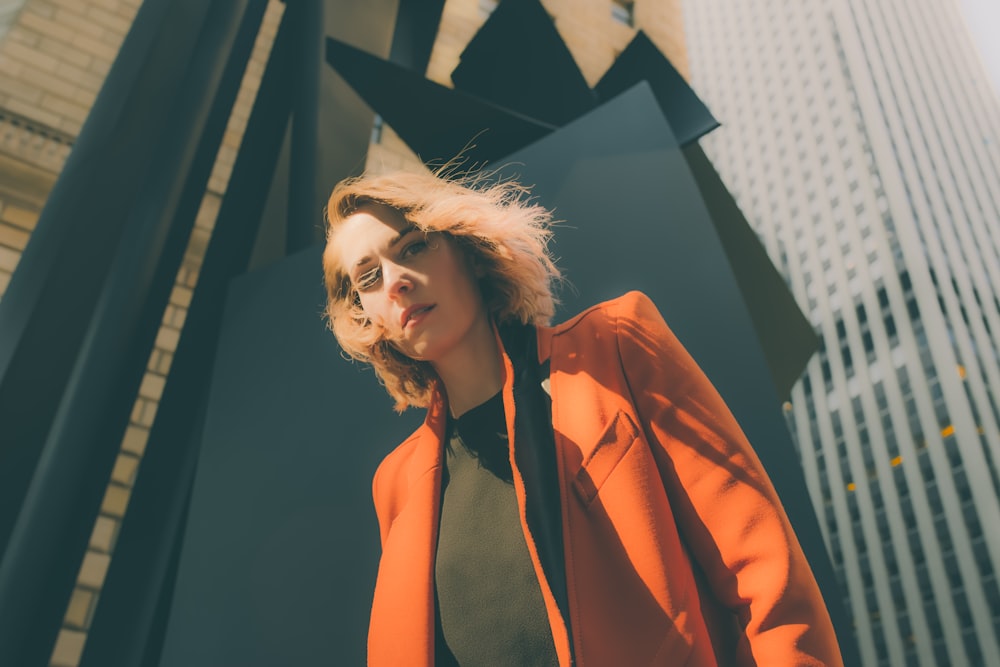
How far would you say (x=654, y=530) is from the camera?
4.27 feet

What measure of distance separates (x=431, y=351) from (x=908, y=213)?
60.4 meters

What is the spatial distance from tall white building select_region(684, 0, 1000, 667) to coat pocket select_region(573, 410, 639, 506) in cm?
4506

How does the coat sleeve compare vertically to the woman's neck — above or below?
below

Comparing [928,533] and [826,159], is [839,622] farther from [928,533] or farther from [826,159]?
[826,159]

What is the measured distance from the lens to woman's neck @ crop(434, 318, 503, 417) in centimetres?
177

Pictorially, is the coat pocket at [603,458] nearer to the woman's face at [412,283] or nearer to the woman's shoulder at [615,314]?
the woman's shoulder at [615,314]

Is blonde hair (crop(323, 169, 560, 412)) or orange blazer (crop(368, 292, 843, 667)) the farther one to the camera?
blonde hair (crop(323, 169, 560, 412))

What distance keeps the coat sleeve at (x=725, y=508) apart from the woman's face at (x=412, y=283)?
45 cm

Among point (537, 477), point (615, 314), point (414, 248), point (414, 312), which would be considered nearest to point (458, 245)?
point (414, 248)

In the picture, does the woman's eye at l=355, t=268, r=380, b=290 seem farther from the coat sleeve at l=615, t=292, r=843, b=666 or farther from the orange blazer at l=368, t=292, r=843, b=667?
the coat sleeve at l=615, t=292, r=843, b=666

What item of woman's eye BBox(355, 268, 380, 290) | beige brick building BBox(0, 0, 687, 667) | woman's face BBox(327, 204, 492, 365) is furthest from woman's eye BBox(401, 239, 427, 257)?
beige brick building BBox(0, 0, 687, 667)

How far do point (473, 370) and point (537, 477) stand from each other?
0.46 m

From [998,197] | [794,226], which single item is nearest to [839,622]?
[794,226]

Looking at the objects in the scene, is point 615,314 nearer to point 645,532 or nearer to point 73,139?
point 645,532
